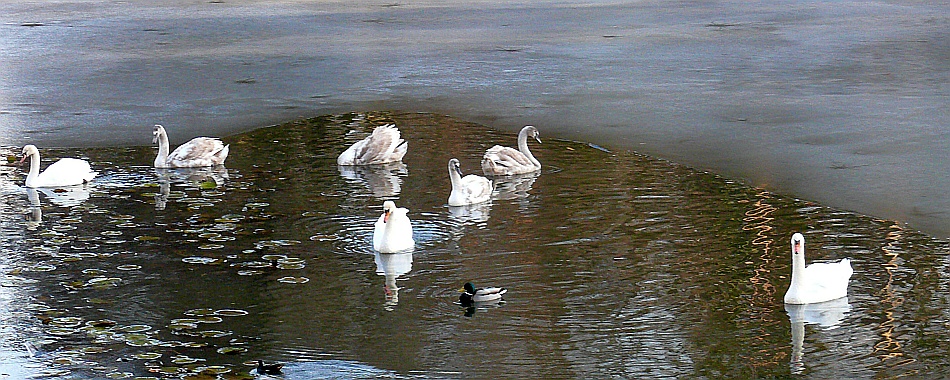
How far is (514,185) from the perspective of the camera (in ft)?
37.7

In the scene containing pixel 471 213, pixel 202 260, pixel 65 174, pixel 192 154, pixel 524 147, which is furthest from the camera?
pixel 192 154

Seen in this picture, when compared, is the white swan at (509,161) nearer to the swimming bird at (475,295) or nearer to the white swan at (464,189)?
the white swan at (464,189)

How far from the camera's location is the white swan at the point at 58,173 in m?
11.4

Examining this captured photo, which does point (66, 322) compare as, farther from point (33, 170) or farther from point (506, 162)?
point (506, 162)

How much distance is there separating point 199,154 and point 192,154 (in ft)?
0.21

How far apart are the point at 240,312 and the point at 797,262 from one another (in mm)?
3175

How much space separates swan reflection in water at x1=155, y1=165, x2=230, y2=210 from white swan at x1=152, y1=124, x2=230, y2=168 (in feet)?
0.18

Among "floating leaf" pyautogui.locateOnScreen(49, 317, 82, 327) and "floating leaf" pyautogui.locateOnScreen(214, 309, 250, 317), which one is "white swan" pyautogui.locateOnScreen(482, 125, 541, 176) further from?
"floating leaf" pyautogui.locateOnScreen(49, 317, 82, 327)

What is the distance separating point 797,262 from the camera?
7535mm

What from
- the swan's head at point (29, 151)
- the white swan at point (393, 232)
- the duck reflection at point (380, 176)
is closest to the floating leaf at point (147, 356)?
the white swan at point (393, 232)

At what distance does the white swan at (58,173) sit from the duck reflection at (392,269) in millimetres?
3723

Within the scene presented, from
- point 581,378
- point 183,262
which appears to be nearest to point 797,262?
point 581,378

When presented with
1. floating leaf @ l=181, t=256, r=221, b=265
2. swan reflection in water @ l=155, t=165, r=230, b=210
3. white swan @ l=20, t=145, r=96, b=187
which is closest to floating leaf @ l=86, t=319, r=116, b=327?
floating leaf @ l=181, t=256, r=221, b=265

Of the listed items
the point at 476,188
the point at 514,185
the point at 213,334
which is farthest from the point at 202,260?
the point at 514,185
